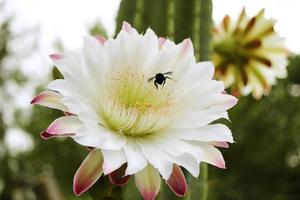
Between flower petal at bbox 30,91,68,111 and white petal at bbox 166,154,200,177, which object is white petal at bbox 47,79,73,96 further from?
white petal at bbox 166,154,200,177

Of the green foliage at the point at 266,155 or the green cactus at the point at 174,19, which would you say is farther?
the green foliage at the point at 266,155

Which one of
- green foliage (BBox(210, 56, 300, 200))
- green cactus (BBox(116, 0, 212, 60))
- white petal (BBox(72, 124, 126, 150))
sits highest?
green cactus (BBox(116, 0, 212, 60))

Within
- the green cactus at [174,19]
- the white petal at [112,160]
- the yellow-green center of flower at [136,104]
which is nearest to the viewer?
the white petal at [112,160]

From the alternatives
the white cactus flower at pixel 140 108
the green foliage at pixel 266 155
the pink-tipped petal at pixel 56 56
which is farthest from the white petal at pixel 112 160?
the green foliage at pixel 266 155

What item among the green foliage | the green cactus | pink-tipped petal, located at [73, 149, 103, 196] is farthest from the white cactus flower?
the green foliage

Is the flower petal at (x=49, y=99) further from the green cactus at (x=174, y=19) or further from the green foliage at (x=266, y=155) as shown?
the green foliage at (x=266, y=155)

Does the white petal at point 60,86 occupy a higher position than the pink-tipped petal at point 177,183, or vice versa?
the white petal at point 60,86

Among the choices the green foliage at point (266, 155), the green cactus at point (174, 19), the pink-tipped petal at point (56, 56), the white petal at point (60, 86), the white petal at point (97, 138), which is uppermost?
the green cactus at point (174, 19)
